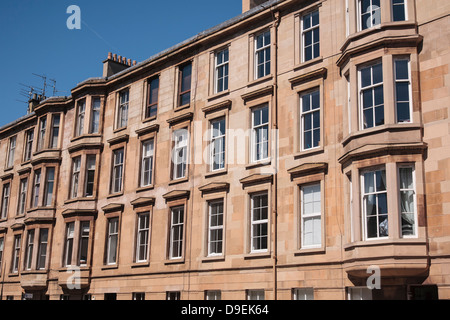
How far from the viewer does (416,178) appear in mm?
18109

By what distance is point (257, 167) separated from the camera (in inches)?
938

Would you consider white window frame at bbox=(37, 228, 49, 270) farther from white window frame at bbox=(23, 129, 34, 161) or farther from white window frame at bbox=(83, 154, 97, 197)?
white window frame at bbox=(23, 129, 34, 161)

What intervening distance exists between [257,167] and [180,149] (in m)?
5.48

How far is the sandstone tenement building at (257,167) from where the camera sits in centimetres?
1839

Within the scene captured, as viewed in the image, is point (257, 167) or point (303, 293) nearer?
point (303, 293)

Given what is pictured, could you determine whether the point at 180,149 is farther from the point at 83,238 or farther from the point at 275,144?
the point at 83,238

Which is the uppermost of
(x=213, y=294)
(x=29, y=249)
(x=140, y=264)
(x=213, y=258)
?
(x=29, y=249)

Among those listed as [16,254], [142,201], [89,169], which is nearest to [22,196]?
[16,254]

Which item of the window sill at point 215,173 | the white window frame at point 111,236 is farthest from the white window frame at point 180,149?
the white window frame at point 111,236

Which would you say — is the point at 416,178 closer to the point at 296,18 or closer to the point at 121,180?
the point at 296,18

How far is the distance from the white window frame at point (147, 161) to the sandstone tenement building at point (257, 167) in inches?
4.3

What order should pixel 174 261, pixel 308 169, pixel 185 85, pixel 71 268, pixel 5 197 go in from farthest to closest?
pixel 5 197, pixel 71 268, pixel 185 85, pixel 174 261, pixel 308 169

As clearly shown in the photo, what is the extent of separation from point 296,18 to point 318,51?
1.92 meters

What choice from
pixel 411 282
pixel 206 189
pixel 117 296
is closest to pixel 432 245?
pixel 411 282
